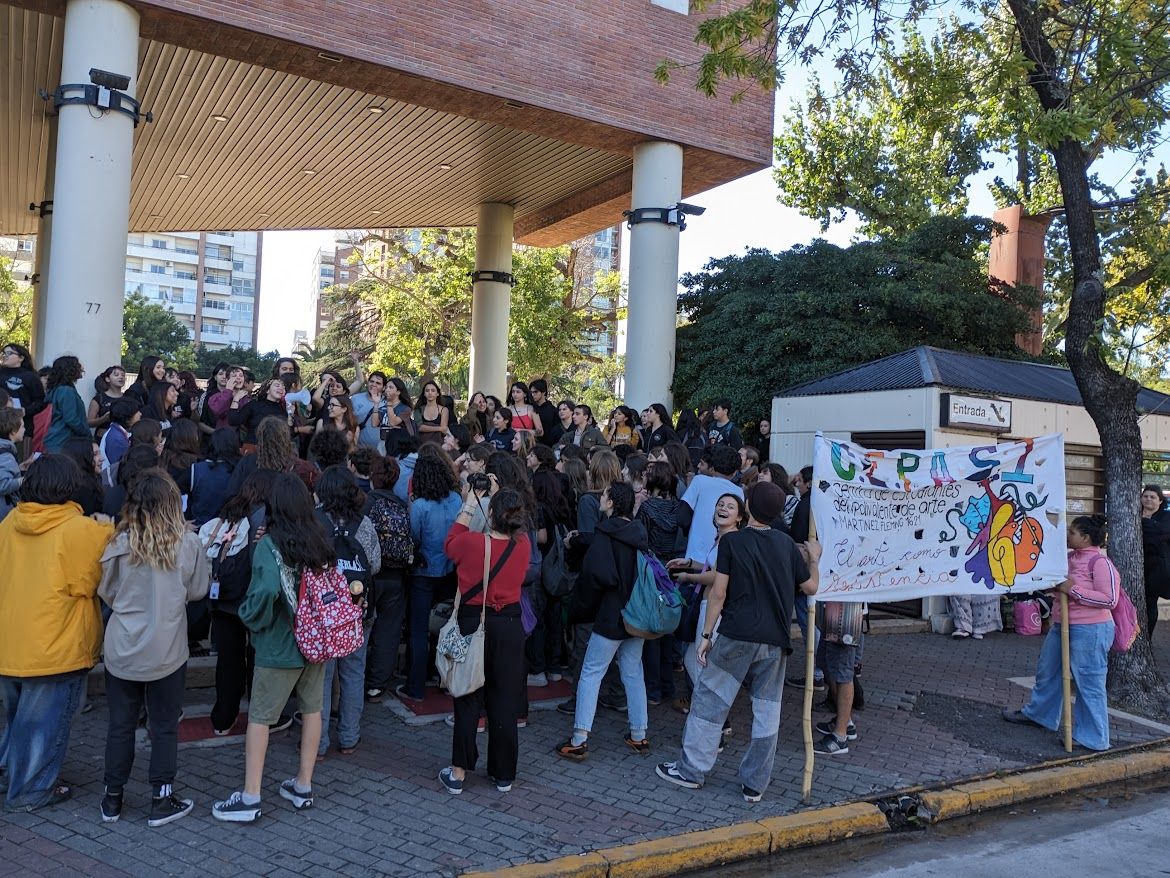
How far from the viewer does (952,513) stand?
22.7ft

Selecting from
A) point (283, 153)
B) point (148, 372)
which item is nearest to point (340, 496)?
point (148, 372)

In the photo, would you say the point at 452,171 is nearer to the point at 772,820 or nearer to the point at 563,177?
the point at 563,177

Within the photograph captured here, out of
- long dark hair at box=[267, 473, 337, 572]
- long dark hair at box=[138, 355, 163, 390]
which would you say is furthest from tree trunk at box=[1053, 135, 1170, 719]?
long dark hair at box=[138, 355, 163, 390]

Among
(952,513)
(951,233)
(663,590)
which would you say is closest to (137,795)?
(663,590)

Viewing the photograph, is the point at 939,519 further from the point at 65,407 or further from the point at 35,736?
the point at 65,407

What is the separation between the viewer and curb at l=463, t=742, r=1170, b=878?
4727 millimetres

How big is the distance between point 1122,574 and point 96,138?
37.0 feet

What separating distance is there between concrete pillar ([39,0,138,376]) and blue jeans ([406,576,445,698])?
5778 mm

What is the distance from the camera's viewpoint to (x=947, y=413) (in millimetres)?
10883

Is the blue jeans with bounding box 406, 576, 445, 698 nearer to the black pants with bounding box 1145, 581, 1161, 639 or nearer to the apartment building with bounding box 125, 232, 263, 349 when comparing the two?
the black pants with bounding box 1145, 581, 1161, 639

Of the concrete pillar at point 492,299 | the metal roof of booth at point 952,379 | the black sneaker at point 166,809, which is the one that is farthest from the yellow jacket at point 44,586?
the concrete pillar at point 492,299

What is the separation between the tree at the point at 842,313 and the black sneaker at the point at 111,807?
14.2 metres

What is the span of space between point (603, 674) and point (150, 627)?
9.17 feet

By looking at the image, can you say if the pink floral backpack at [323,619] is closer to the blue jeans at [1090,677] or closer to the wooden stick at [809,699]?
the wooden stick at [809,699]
